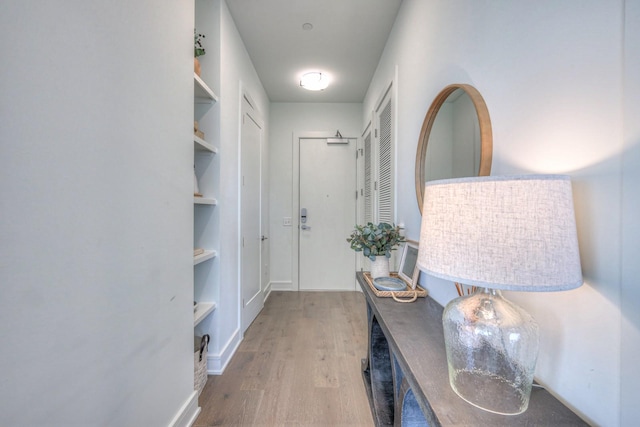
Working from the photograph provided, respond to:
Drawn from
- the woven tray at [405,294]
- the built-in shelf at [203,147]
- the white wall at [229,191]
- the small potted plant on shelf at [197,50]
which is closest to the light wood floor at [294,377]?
the white wall at [229,191]

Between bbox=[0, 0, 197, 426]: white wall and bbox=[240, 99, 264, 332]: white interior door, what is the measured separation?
1159mm

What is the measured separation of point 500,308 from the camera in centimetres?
65

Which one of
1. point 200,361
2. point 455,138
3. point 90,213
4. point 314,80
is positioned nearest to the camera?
point 90,213

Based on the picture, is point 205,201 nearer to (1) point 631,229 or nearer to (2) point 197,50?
(2) point 197,50

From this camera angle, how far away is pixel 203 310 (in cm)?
177

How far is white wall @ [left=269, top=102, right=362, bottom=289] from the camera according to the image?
12.0ft

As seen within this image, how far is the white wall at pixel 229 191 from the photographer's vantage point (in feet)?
6.26

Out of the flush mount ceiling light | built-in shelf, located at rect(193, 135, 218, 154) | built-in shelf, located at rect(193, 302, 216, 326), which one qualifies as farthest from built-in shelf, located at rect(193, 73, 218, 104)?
built-in shelf, located at rect(193, 302, 216, 326)

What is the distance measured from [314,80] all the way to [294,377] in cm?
272

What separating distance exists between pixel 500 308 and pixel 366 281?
101 cm

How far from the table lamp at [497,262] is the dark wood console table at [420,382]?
0.03m

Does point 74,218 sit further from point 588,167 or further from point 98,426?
point 588,167

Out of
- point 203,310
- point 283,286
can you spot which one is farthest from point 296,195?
point 203,310

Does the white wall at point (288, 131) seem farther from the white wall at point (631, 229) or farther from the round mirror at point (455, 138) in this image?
the white wall at point (631, 229)
